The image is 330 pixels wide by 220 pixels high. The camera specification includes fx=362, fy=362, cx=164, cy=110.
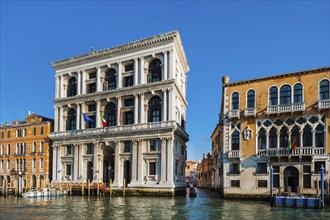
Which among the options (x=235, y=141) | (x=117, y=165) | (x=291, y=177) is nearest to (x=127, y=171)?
(x=117, y=165)

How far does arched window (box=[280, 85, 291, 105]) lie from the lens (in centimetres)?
3419

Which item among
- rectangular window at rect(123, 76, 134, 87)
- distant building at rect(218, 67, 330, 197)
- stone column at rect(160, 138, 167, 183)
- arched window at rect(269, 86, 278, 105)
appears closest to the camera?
distant building at rect(218, 67, 330, 197)

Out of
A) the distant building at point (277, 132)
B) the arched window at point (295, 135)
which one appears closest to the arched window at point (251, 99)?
the distant building at point (277, 132)

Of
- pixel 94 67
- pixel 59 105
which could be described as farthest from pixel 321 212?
pixel 59 105

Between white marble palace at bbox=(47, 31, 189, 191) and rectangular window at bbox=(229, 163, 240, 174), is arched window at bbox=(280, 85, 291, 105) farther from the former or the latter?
white marble palace at bbox=(47, 31, 189, 191)

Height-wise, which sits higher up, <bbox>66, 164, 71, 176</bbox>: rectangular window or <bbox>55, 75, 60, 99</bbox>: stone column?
<bbox>55, 75, 60, 99</bbox>: stone column

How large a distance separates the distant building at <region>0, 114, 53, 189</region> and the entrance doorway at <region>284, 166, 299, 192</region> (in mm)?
34498

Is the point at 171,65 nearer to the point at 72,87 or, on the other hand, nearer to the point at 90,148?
the point at 90,148

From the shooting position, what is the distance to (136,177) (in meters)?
44.2

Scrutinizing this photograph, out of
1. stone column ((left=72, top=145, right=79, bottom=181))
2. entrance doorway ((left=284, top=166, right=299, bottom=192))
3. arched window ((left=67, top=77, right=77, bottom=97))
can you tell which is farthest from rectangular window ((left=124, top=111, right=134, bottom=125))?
entrance doorway ((left=284, top=166, right=299, bottom=192))

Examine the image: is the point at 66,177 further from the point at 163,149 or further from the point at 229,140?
the point at 229,140

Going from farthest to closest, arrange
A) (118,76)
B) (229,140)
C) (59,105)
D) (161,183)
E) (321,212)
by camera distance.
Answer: (59,105)
(118,76)
(161,183)
(229,140)
(321,212)

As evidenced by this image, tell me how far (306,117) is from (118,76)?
2453cm

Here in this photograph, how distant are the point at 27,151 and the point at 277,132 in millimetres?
38456
